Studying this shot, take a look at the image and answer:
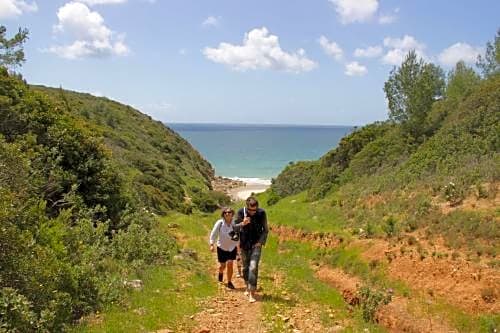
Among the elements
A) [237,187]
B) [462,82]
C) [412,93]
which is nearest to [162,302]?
[412,93]

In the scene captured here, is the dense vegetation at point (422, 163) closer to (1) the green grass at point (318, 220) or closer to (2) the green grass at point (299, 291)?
(1) the green grass at point (318, 220)

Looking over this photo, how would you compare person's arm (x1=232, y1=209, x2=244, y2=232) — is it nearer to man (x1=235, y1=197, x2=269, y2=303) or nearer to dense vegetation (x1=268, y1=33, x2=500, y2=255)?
man (x1=235, y1=197, x2=269, y2=303)

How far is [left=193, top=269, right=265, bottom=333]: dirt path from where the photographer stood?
351 inches

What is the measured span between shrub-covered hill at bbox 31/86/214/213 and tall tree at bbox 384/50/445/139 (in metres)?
20.4

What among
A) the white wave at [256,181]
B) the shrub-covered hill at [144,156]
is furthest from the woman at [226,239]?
the white wave at [256,181]

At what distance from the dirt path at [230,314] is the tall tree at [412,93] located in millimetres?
26123

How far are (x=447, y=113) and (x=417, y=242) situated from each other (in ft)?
72.0

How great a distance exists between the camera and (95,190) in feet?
59.2

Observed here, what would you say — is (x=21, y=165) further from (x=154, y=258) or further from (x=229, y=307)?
(x=229, y=307)

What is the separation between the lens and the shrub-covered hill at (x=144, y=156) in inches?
1379

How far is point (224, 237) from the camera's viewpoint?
37.9 ft

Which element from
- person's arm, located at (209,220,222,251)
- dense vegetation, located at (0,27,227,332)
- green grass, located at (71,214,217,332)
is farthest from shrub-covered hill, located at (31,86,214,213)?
person's arm, located at (209,220,222,251)

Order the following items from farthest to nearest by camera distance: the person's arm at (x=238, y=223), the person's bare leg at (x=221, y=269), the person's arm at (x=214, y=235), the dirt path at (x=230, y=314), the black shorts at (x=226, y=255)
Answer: the person's bare leg at (x=221, y=269) → the black shorts at (x=226, y=255) → the person's arm at (x=214, y=235) → the person's arm at (x=238, y=223) → the dirt path at (x=230, y=314)

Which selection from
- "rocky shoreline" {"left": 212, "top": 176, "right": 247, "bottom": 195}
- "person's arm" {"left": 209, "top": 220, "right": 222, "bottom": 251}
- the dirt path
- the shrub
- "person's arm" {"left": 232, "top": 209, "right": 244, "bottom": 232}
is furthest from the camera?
"rocky shoreline" {"left": 212, "top": 176, "right": 247, "bottom": 195}
